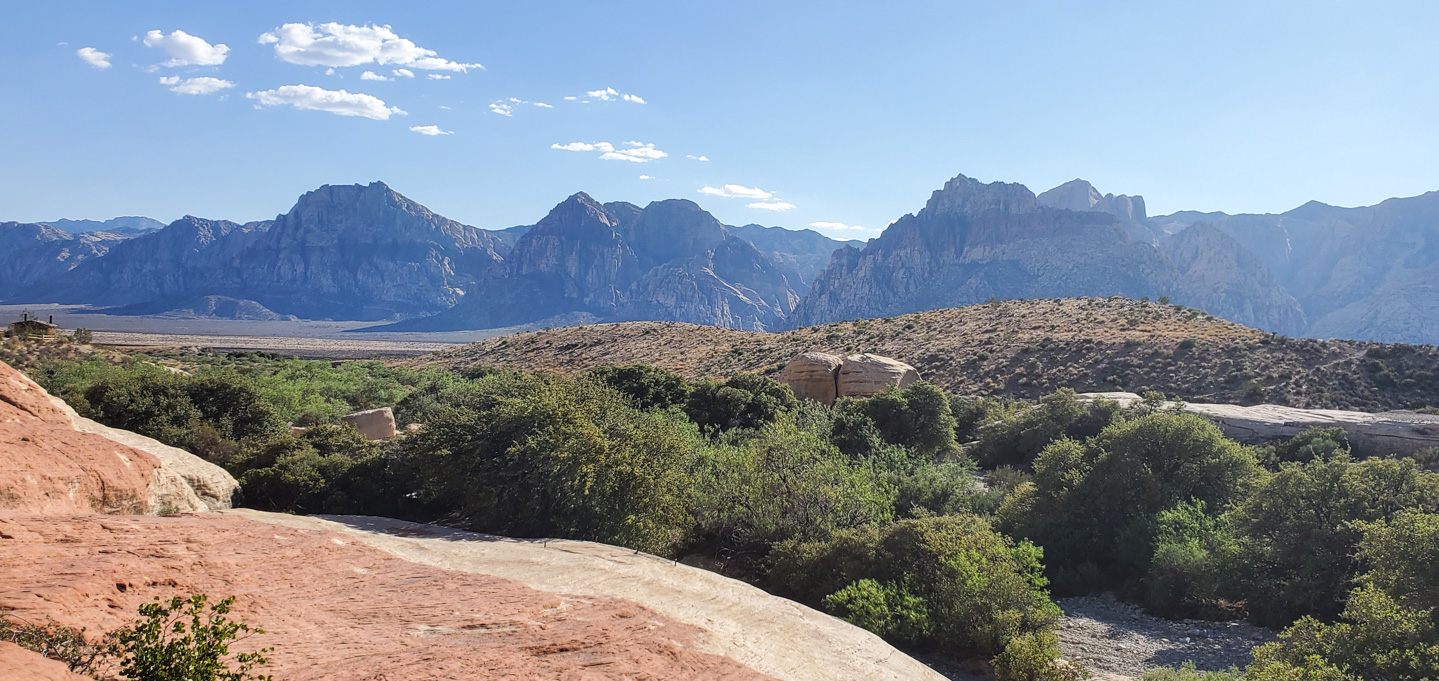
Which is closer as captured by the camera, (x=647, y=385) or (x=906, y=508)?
(x=906, y=508)

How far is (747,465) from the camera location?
57.9 feet

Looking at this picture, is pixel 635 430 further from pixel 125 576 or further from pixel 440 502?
pixel 125 576

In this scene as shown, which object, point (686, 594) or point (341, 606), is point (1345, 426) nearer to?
point (686, 594)

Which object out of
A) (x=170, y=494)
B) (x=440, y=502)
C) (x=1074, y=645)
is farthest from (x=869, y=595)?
(x=170, y=494)

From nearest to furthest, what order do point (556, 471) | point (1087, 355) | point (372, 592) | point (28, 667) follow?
point (28, 667), point (372, 592), point (556, 471), point (1087, 355)

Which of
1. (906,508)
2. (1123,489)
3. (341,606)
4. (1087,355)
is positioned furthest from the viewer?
(1087,355)

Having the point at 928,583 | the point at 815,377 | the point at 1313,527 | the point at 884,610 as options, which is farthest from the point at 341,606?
the point at 815,377

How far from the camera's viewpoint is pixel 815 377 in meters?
36.5

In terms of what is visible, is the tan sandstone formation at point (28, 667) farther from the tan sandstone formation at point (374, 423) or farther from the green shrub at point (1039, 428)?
the green shrub at point (1039, 428)

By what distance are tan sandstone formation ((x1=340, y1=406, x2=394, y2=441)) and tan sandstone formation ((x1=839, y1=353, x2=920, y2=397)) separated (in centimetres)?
1947

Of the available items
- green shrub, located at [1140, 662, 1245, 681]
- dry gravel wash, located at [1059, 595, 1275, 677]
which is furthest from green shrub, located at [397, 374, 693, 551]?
green shrub, located at [1140, 662, 1245, 681]

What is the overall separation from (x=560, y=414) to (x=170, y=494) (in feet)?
22.4

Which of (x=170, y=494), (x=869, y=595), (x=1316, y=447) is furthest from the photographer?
(x=1316, y=447)

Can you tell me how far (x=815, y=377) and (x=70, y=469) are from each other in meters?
29.7
